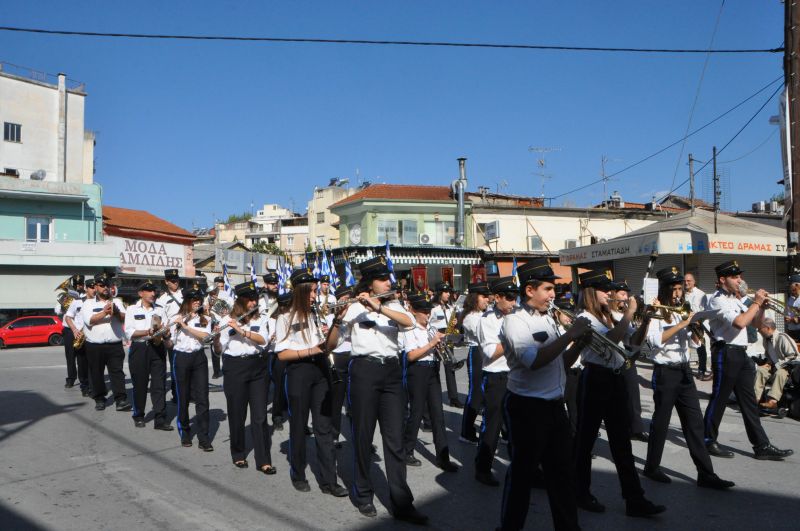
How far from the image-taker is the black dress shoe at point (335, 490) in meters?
6.27

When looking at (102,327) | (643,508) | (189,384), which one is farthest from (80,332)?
(643,508)

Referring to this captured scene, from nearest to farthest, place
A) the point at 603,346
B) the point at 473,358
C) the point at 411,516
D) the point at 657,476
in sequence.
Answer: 1. the point at 603,346
2. the point at 411,516
3. the point at 657,476
4. the point at 473,358

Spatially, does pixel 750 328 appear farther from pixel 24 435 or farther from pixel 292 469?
pixel 24 435

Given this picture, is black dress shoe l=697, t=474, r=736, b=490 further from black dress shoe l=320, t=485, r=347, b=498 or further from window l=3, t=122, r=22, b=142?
window l=3, t=122, r=22, b=142

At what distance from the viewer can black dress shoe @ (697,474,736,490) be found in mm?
6219

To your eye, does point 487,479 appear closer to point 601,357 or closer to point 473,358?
point 601,357

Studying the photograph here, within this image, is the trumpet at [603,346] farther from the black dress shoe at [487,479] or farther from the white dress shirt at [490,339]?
the black dress shoe at [487,479]

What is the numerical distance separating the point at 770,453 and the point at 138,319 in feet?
25.6

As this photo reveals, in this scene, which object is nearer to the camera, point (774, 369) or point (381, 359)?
point (381, 359)

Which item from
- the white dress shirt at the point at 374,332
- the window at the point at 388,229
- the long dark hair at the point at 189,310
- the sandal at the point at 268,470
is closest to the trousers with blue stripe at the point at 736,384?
the white dress shirt at the point at 374,332

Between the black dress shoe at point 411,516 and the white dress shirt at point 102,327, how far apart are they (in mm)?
6701

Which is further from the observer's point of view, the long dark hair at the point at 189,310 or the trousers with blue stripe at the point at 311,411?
the long dark hair at the point at 189,310

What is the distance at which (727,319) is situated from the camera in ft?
23.2

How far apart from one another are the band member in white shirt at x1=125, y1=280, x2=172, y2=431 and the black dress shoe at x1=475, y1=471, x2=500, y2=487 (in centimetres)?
470
